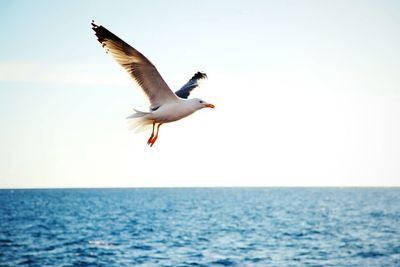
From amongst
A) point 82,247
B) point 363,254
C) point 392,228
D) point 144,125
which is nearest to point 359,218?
point 392,228

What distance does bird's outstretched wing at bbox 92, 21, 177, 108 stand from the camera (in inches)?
243

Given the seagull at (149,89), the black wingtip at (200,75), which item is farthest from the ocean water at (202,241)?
the seagull at (149,89)

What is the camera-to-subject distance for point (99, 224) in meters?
73.2

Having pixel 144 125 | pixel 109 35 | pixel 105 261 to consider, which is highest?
Answer: pixel 109 35

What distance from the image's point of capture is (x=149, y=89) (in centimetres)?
642

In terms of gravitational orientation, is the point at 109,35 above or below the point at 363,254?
above

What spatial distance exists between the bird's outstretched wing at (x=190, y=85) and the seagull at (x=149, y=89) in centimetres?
169

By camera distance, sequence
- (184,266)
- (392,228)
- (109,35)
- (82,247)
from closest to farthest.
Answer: (109,35), (184,266), (82,247), (392,228)

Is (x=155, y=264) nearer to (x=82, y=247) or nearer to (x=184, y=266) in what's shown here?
(x=184, y=266)

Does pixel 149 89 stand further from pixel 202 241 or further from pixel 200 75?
pixel 202 241

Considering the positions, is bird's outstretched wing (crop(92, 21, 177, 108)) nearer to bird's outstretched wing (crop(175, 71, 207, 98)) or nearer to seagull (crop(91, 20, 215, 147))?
seagull (crop(91, 20, 215, 147))

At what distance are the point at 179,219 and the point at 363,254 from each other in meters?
40.7

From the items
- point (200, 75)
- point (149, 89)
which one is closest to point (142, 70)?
point (149, 89)

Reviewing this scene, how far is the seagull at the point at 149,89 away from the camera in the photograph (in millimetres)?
5969
